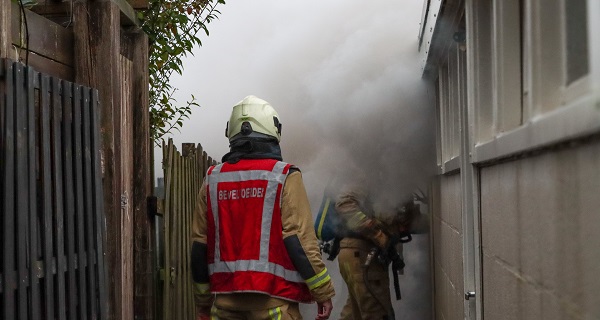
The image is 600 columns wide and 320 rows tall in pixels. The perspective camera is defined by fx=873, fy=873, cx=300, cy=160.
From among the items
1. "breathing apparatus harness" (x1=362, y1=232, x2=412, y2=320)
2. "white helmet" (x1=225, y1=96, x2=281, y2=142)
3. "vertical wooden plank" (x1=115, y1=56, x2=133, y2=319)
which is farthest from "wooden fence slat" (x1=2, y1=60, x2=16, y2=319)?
"breathing apparatus harness" (x1=362, y1=232, x2=412, y2=320)

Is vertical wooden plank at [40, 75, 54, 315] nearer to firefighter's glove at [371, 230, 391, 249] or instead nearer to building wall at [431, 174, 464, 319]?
building wall at [431, 174, 464, 319]

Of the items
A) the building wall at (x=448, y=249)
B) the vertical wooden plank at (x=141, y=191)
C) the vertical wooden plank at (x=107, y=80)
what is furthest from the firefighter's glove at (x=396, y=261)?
the vertical wooden plank at (x=107, y=80)

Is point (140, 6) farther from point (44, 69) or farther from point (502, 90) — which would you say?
point (502, 90)

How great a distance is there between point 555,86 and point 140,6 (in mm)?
3633

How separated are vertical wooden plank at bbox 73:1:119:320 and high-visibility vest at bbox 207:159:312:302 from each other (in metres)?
0.70

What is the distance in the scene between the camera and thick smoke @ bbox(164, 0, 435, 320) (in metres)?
8.79

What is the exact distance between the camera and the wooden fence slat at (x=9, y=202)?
2943mm

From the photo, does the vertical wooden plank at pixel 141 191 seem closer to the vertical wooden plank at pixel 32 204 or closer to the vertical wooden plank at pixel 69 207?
the vertical wooden plank at pixel 69 207

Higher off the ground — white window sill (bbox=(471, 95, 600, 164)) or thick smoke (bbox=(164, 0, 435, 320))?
thick smoke (bbox=(164, 0, 435, 320))

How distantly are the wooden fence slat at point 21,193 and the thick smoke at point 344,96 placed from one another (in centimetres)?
589

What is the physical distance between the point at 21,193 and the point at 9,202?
0.29 feet

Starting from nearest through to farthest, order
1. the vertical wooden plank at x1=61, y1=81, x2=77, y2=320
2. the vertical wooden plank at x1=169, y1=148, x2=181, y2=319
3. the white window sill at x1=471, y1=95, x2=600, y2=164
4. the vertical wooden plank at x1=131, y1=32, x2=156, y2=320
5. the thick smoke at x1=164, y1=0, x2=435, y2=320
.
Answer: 1. the white window sill at x1=471, y1=95, x2=600, y2=164
2. the vertical wooden plank at x1=61, y1=81, x2=77, y2=320
3. the vertical wooden plank at x1=131, y1=32, x2=156, y2=320
4. the vertical wooden plank at x1=169, y1=148, x2=181, y2=319
5. the thick smoke at x1=164, y1=0, x2=435, y2=320

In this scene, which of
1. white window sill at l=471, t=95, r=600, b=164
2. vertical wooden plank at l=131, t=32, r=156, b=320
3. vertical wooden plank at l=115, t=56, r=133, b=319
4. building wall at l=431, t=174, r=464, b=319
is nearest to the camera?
white window sill at l=471, t=95, r=600, b=164

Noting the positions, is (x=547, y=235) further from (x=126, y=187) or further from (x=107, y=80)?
(x=126, y=187)
